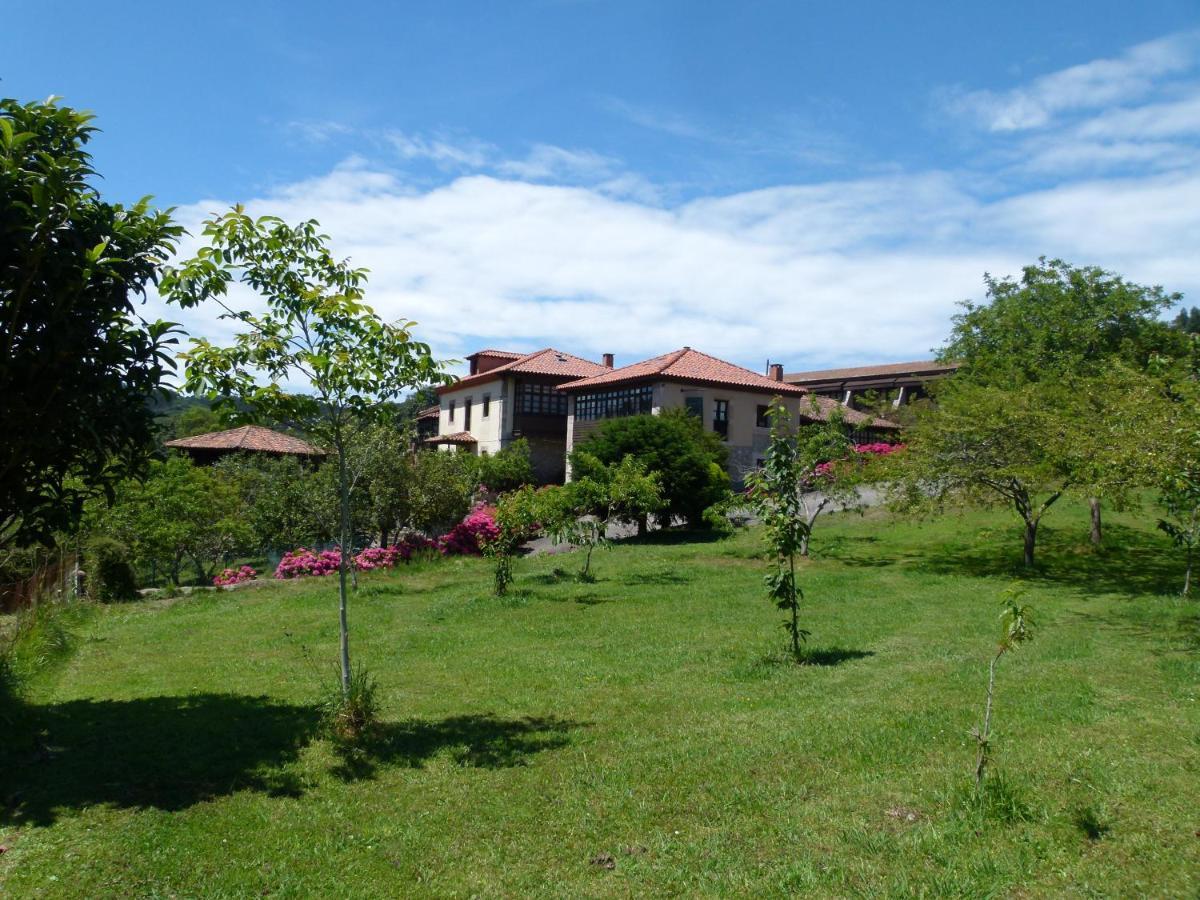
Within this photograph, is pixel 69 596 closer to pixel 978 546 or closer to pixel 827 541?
pixel 827 541

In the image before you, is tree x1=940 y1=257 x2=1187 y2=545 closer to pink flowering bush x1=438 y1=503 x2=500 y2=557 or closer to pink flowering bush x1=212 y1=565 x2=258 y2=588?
pink flowering bush x1=438 y1=503 x2=500 y2=557

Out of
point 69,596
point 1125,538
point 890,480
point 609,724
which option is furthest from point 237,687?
point 1125,538

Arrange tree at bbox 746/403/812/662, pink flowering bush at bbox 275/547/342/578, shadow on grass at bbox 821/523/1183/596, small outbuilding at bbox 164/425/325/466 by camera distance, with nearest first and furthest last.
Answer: tree at bbox 746/403/812/662, shadow on grass at bbox 821/523/1183/596, pink flowering bush at bbox 275/547/342/578, small outbuilding at bbox 164/425/325/466

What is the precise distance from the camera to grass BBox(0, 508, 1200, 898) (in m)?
4.87

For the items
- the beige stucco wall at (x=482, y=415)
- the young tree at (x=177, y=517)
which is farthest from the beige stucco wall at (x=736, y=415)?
the young tree at (x=177, y=517)

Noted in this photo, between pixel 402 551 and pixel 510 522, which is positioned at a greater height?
pixel 510 522

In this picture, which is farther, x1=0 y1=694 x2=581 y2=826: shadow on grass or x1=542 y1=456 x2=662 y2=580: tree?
x1=542 y1=456 x2=662 y2=580: tree

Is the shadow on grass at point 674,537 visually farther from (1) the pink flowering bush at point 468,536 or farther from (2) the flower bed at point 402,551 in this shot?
(2) the flower bed at point 402,551

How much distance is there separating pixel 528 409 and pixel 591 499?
25043 millimetres

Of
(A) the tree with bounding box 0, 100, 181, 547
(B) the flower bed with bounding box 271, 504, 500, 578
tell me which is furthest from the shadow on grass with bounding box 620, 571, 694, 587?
(A) the tree with bounding box 0, 100, 181, 547

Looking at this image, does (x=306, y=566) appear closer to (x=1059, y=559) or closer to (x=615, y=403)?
(x=1059, y=559)

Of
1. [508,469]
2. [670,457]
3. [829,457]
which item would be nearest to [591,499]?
[829,457]

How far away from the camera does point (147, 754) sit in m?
6.95

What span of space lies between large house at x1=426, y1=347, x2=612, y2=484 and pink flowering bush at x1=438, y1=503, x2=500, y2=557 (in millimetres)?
17138
